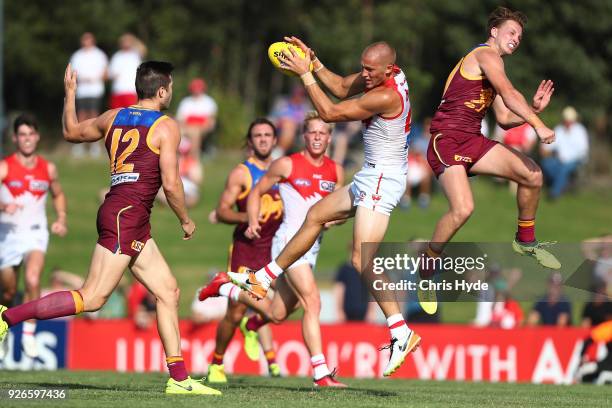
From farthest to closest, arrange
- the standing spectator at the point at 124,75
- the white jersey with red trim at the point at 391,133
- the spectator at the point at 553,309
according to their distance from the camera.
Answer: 1. the standing spectator at the point at 124,75
2. the spectator at the point at 553,309
3. the white jersey with red trim at the point at 391,133

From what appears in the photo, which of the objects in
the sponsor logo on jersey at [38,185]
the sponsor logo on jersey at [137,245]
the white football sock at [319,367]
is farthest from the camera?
the sponsor logo on jersey at [38,185]

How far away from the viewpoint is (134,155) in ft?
31.6

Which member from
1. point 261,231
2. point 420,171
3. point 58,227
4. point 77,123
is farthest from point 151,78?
point 420,171

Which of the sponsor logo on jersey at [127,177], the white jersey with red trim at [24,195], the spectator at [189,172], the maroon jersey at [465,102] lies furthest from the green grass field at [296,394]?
the spectator at [189,172]

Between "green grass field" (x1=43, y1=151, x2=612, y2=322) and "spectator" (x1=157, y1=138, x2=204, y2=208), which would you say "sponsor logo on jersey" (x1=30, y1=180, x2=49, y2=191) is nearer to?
"green grass field" (x1=43, y1=151, x2=612, y2=322)

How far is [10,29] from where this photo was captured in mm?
31094

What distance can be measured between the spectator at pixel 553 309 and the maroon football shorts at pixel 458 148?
7.48 meters

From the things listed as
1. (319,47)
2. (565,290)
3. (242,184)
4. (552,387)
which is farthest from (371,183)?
(319,47)

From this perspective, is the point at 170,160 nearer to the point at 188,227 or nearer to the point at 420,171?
the point at 188,227

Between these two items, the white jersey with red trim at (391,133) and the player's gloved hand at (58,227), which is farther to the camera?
the player's gloved hand at (58,227)

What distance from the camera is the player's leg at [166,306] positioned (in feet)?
31.9

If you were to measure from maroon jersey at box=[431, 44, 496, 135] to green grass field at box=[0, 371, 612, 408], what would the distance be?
2439mm

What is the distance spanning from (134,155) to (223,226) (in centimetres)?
1475

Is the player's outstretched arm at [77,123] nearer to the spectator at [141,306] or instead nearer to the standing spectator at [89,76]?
the spectator at [141,306]
